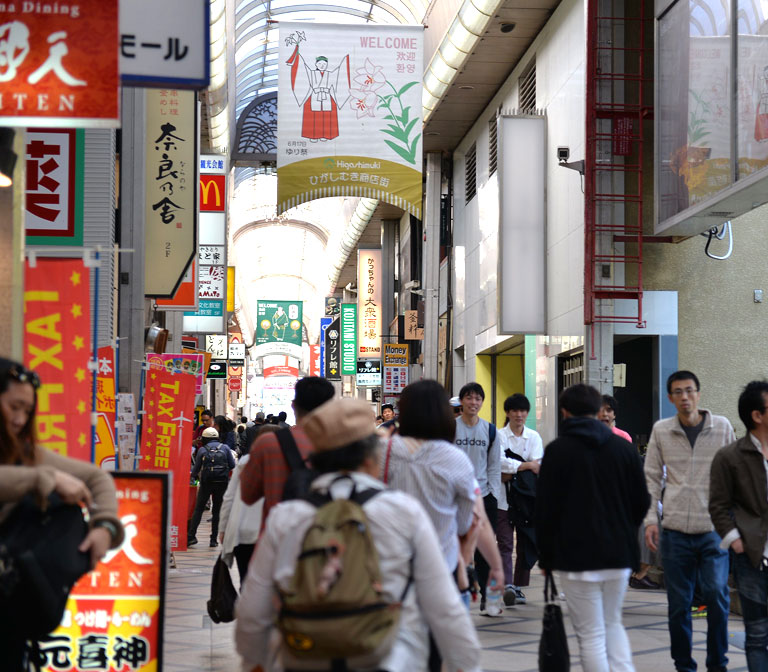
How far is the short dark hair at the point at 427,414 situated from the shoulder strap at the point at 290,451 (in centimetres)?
44

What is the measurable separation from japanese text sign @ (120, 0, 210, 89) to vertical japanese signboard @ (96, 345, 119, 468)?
157 inches

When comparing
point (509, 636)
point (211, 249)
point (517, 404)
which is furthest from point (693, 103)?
point (211, 249)

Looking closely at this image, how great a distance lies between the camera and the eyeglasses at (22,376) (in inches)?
126

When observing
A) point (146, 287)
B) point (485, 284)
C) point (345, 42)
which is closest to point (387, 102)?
point (345, 42)

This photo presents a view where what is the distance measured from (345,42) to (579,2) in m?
3.07

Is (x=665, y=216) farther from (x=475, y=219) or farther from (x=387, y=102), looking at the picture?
(x=475, y=219)

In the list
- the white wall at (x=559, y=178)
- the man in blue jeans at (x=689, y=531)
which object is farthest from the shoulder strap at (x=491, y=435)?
the white wall at (x=559, y=178)

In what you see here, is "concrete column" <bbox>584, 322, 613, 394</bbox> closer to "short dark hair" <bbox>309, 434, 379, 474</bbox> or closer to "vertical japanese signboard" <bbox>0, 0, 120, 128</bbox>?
"vertical japanese signboard" <bbox>0, 0, 120, 128</bbox>

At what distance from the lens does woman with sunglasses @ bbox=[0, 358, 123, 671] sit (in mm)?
3111

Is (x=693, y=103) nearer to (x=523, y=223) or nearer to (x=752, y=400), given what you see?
(x=523, y=223)

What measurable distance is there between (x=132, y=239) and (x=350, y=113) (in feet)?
13.2

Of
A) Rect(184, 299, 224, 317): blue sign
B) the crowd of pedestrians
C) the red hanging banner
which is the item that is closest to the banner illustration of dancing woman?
the red hanging banner

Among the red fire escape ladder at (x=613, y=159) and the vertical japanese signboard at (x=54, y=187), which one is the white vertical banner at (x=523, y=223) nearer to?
the red fire escape ladder at (x=613, y=159)

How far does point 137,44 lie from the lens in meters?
5.14
